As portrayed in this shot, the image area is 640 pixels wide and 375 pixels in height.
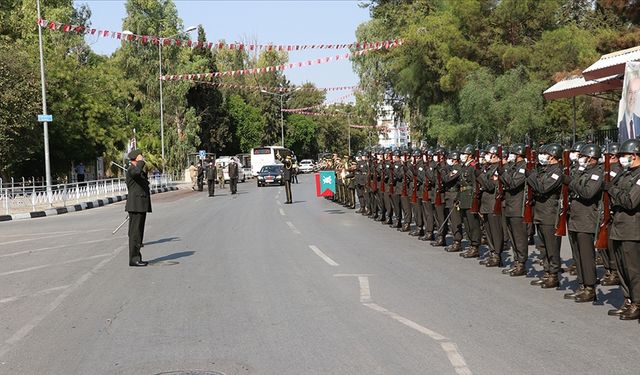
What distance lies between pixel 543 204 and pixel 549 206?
9cm

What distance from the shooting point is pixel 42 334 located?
24.9ft

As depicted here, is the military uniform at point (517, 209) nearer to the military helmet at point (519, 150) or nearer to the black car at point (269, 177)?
the military helmet at point (519, 150)

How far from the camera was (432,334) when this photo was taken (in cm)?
723

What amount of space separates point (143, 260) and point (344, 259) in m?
3.43

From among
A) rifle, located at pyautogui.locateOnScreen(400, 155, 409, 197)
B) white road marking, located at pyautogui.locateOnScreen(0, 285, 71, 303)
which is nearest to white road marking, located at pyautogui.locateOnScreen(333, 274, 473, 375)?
white road marking, located at pyautogui.locateOnScreen(0, 285, 71, 303)

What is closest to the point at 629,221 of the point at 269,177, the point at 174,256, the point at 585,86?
the point at 174,256

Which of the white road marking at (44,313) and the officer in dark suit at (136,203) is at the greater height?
the officer in dark suit at (136,203)

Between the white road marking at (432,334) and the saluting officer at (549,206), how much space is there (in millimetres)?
2377

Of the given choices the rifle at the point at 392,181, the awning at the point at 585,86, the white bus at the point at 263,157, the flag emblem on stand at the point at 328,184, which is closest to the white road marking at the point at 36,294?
the rifle at the point at 392,181

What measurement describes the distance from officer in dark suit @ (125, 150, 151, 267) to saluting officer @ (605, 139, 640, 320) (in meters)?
7.38

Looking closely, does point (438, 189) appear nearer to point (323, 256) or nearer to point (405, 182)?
point (323, 256)

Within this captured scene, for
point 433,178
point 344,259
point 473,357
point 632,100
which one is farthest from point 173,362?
point 632,100

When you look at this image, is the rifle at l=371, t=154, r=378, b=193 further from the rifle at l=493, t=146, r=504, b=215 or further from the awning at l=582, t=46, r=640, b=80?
the rifle at l=493, t=146, r=504, b=215

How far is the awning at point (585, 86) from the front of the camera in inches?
744
